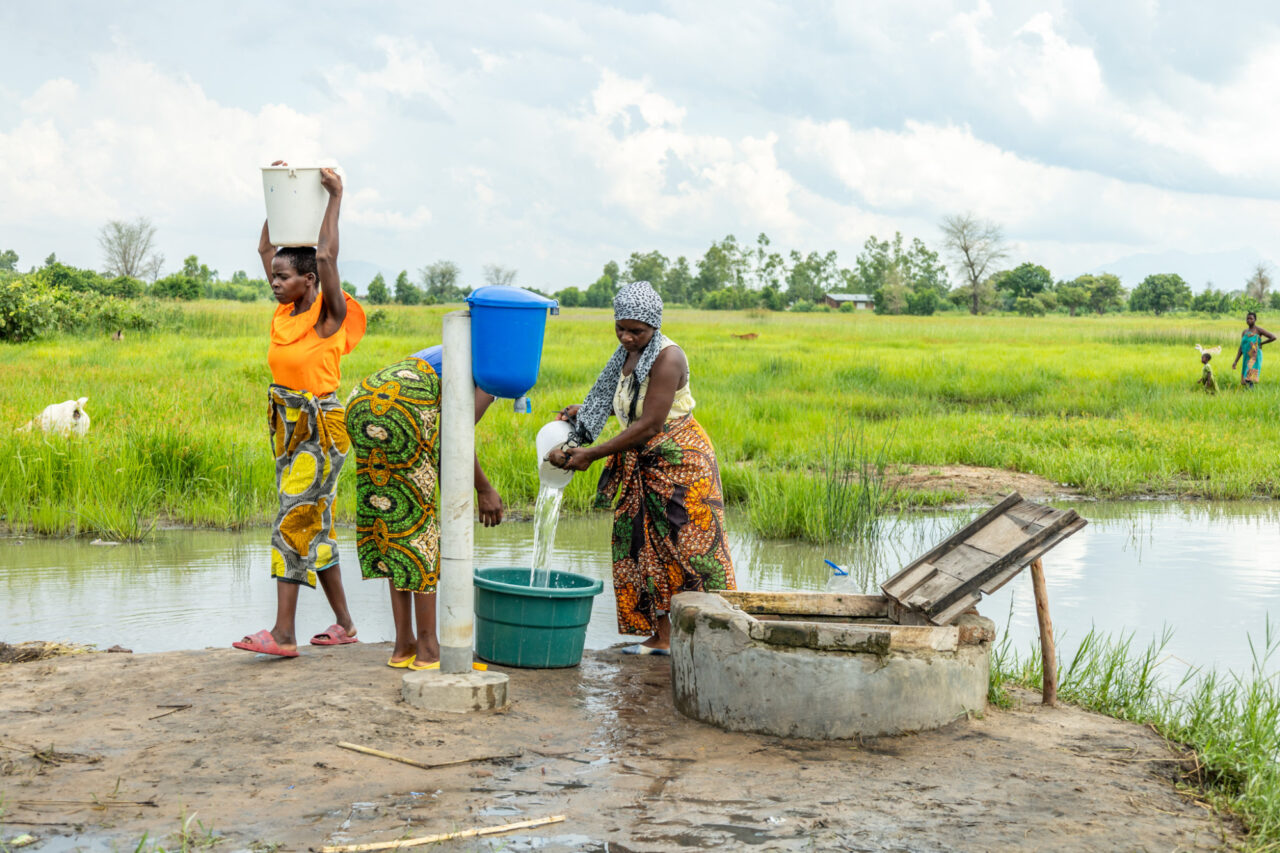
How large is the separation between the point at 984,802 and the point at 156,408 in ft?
28.1

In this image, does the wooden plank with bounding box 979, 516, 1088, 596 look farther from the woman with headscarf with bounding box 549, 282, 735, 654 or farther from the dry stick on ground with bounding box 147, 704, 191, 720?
the dry stick on ground with bounding box 147, 704, 191, 720

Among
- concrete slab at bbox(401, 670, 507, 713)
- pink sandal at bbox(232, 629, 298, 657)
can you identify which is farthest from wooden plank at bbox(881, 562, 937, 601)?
pink sandal at bbox(232, 629, 298, 657)

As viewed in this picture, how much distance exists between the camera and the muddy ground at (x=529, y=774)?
2656mm

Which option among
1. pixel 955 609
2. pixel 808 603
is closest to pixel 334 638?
pixel 808 603

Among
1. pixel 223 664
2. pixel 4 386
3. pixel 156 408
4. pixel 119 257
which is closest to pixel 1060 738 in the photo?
pixel 223 664

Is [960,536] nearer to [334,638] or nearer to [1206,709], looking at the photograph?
[1206,709]

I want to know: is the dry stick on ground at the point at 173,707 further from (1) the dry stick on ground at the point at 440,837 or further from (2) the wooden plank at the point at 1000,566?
(2) the wooden plank at the point at 1000,566

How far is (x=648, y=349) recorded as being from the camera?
4180 mm

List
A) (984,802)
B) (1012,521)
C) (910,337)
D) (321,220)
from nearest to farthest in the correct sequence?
(984,802), (321,220), (1012,521), (910,337)

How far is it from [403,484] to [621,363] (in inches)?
40.4

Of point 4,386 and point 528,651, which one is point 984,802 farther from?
point 4,386

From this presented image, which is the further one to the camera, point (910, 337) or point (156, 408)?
point (910, 337)

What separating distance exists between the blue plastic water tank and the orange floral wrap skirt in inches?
35.5

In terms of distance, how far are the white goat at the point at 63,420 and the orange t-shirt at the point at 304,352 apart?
5.18m
